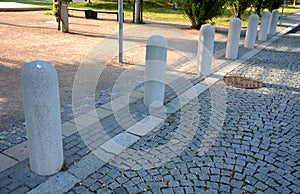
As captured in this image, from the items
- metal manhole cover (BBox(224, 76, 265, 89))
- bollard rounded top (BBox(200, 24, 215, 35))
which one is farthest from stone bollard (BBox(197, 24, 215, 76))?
metal manhole cover (BBox(224, 76, 265, 89))

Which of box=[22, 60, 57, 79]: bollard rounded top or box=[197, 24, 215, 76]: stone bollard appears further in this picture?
box=[197, 24, 215, 76]: stone bollard

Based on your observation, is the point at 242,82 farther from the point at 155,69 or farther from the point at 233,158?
the point at 233,158

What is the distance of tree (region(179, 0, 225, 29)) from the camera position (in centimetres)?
1438

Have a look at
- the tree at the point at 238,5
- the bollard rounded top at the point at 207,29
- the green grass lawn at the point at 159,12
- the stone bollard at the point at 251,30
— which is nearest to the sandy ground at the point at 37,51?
the bollard rounded top at the point at 207,29

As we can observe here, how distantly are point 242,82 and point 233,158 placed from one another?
3788 mm

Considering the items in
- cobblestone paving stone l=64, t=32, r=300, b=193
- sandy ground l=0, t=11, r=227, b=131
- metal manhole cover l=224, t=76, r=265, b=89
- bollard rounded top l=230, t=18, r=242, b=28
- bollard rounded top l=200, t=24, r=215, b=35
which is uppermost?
bollard rounded top l=230, t=18, r=242, b=28

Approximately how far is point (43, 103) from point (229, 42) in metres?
7.97

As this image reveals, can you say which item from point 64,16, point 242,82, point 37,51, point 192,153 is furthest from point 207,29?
point 64,16

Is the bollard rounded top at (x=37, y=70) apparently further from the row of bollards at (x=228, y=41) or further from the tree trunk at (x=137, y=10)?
the tree trunk at (x=137, y=10)

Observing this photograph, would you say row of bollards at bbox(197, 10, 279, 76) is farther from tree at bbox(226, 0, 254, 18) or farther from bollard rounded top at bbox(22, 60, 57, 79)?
bollard rounded top at bbox(22, 60, 57, 79)

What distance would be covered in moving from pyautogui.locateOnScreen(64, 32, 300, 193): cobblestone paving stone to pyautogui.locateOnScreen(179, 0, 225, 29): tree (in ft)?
29.8

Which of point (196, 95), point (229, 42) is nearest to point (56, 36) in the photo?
point (229, 42)

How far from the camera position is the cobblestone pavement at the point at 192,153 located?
132 inches

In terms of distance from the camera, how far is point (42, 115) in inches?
123
